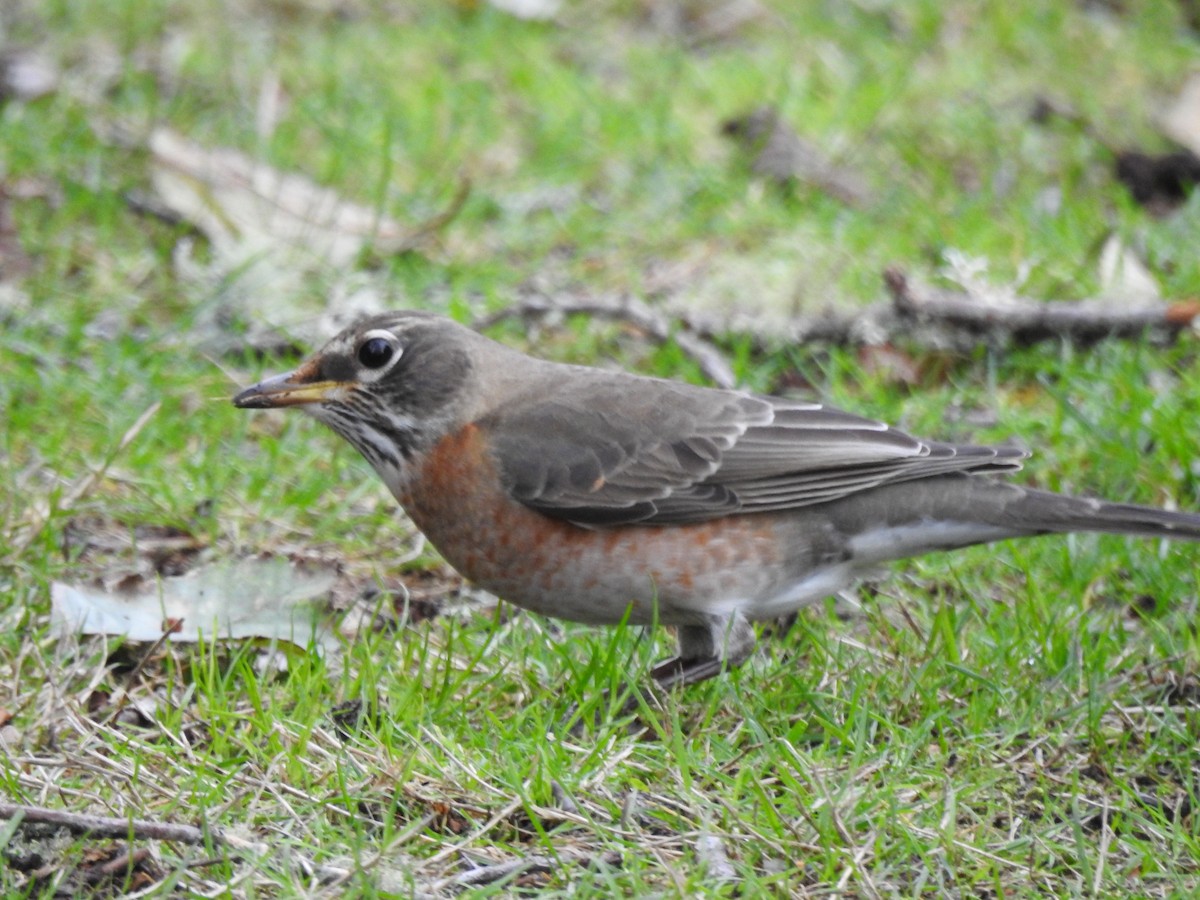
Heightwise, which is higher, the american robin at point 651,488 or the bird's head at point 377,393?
the bird's head at point 377,393

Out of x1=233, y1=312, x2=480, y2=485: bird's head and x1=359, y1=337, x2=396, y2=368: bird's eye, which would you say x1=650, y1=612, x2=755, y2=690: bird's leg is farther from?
x1=359, y1=337, x2=396, y2=368: bird's eye

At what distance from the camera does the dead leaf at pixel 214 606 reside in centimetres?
509

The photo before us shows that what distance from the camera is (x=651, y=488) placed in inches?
203

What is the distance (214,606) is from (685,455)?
1573 millimetres

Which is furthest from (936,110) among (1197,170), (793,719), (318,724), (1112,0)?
(318,724)

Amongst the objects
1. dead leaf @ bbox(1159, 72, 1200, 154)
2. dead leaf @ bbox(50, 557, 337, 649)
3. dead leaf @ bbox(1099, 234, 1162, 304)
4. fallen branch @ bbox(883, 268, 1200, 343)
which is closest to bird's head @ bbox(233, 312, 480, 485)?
dead leaf @ bbox(50, 557, 337, 649)

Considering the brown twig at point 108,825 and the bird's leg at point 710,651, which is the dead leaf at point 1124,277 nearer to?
the bird's leg at point 710,651

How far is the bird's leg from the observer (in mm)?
4902

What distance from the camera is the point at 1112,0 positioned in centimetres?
1119

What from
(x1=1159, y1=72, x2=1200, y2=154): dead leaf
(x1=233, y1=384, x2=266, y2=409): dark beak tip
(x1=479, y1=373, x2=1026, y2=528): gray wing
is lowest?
(x1=479, y1=373, x2=1026, y2=528): gray wing

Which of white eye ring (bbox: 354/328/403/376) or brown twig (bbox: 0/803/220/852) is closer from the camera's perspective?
brown twig (bbox: 0/803/220/852)

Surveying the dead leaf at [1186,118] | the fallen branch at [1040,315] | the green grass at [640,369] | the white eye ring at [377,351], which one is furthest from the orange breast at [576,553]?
the dead leaf at [1186,118]

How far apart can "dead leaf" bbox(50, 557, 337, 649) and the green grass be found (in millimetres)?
92

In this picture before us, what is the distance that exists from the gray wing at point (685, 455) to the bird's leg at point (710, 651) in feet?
1.13
